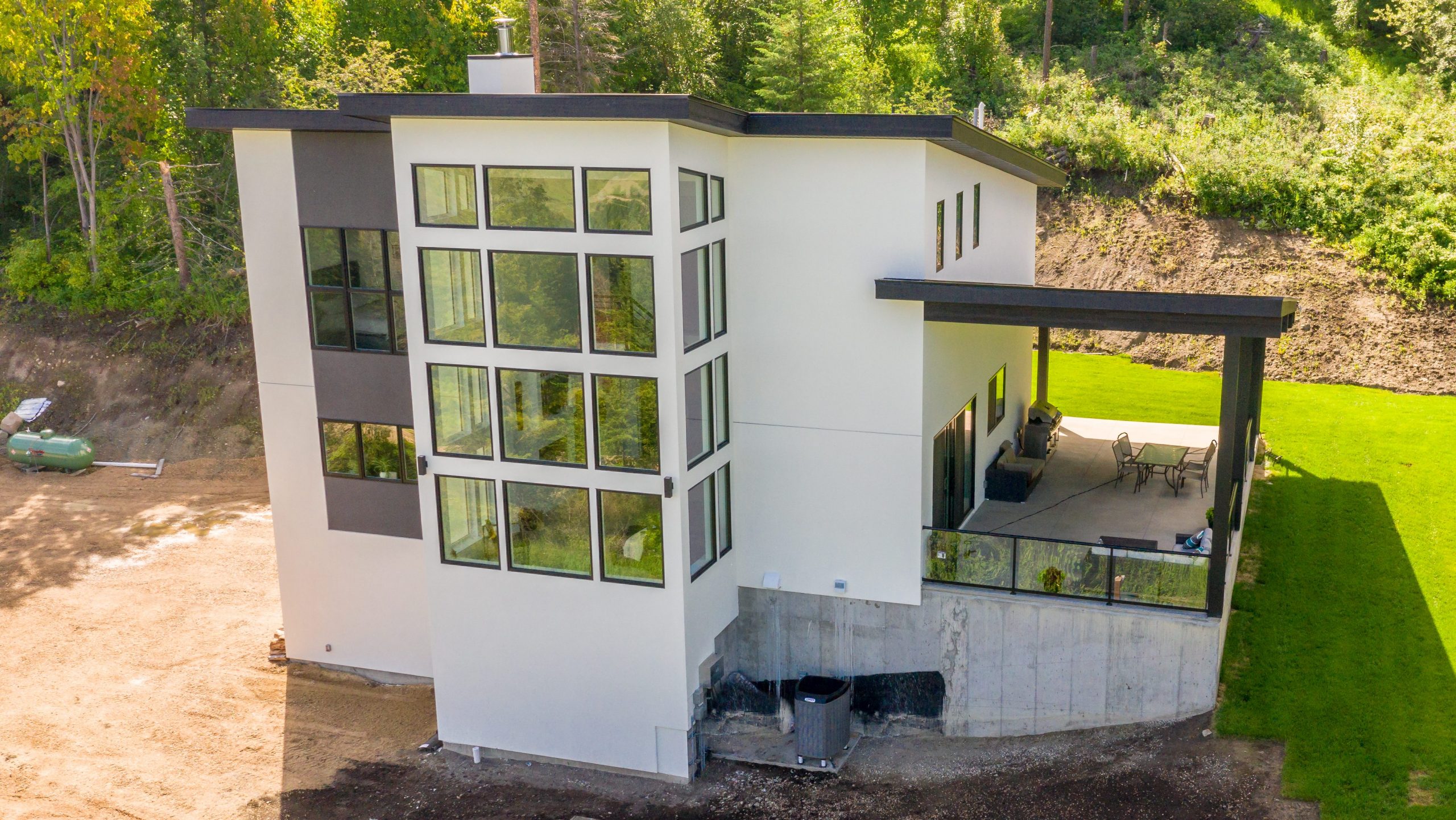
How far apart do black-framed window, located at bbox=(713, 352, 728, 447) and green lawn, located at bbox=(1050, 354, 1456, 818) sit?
22.4 ft

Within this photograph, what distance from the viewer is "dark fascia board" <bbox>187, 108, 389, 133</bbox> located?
47.5 feet

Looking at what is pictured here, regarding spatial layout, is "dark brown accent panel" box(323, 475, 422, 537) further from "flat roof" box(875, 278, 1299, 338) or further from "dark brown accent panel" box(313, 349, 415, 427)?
"flat roof" box(875, 278, 1299, 338)

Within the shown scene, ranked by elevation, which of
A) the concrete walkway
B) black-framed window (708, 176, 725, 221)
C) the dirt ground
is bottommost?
the dirt ground

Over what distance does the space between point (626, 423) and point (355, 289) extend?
15.6 ft

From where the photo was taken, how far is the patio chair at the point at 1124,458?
713 inches

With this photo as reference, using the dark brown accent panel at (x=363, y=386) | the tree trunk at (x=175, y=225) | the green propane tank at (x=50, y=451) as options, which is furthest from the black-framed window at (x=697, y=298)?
the tree trunk at (x=175, y=225)

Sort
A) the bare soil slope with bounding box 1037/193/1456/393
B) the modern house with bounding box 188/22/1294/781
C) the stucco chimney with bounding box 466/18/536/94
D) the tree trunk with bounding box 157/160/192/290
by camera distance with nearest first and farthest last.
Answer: the modern house with bounding box 188/22/1294/781 → the stucco chimney with bounding box 466/18/536/94 → the bare soil slope with bounding box 1037/193/1456/393 → the tree trunk with bounding box 157/160/192/290

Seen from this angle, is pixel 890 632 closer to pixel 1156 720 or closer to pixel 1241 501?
pixel 1156 720

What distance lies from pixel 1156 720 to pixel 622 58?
31815mm

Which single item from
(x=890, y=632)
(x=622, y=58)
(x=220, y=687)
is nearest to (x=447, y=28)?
(x=622, y=58)

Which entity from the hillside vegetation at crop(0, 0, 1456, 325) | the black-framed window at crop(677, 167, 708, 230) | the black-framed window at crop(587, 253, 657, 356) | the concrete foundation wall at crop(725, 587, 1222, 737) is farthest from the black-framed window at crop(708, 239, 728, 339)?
the hillside vegetation at crop(0, 0, 1456, 325)

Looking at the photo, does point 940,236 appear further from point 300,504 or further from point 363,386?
point 300,504

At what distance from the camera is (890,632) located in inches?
579

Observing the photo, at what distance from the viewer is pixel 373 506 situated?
16.2 m
